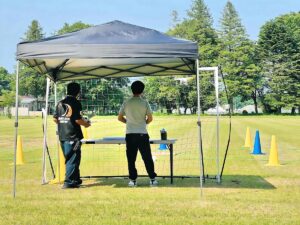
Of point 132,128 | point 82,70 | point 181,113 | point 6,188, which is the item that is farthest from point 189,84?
point 6,188

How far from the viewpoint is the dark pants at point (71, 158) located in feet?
33.6

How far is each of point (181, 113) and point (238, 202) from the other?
7112mm

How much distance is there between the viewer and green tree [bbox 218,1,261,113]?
89.9m

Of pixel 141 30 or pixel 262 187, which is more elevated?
pixel 141 30

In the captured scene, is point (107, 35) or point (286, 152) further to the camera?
point (286, 152)

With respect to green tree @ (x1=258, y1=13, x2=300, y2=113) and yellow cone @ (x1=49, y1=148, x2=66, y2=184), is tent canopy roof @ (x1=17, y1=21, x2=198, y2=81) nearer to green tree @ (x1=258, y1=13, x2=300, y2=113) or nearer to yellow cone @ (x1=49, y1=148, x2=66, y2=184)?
yellow cone @ (x1=49, y1=148, x2=66, y2=184)

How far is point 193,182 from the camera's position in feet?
36.2

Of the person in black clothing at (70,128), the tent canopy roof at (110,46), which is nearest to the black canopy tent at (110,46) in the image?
the tent canopy roof at (110,46)

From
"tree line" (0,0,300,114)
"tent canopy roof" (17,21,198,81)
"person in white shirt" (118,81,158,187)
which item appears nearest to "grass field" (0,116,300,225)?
"person in white shirt" (118,81,158,187)

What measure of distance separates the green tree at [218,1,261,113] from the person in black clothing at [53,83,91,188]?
79929mm

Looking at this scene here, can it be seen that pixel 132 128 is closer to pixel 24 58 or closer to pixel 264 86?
pixel 24 58

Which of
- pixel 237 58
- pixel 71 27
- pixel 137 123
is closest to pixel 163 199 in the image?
pixel 137 123

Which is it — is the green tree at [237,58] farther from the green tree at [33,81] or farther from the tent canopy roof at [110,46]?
the tent canopy roof at [110,46]

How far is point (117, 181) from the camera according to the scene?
11352mm
